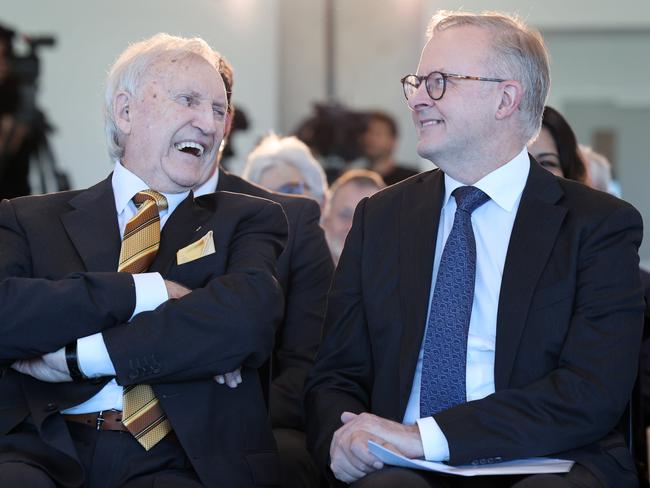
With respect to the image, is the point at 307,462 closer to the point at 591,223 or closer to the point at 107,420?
the point at 107,420

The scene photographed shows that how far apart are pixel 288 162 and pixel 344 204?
568mm

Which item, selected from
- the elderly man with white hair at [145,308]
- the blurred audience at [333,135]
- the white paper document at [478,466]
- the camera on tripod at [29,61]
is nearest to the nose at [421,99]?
the elderly man with white hair at [145,308]

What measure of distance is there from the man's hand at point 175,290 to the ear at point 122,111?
48 centimetres

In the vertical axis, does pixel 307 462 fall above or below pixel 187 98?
below

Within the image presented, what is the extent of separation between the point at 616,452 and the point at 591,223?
0.55 m

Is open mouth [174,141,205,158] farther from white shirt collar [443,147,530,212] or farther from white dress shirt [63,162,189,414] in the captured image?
white shirt collar [443,147,530,212]

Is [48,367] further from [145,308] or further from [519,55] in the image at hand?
[519,55]

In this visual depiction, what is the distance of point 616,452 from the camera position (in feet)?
7.94

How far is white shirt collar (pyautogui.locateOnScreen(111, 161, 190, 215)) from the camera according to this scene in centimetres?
269

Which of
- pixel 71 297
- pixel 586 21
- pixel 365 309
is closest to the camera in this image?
pixel 71 297

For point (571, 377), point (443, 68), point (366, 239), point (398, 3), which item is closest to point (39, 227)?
point (366, 239)

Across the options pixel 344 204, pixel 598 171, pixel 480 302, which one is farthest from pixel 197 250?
pixel 598 171

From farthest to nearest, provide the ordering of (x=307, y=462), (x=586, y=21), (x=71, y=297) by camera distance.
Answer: (x=586, y=21) → (x=307, y=462) → (x=71, y=297)

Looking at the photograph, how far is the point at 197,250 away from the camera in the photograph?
2615 mm
